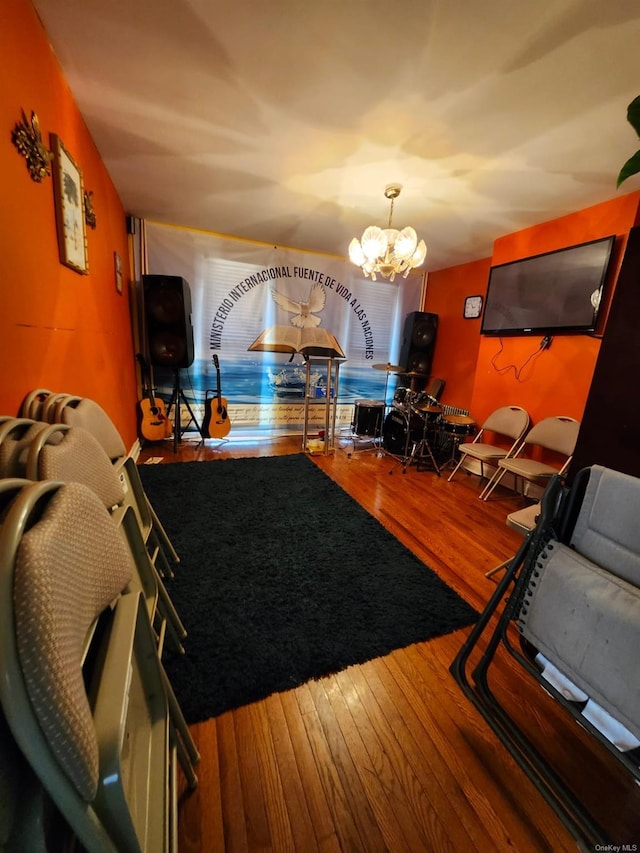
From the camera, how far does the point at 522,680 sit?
130cm

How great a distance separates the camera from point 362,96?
5.11 ft

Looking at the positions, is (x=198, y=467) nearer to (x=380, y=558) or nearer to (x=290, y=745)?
(x=380, y=558)

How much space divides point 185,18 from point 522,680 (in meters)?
2.92

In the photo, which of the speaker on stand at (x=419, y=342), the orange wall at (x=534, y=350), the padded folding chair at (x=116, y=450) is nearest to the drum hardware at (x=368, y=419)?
the speaker on stand at (x=419, y=342)

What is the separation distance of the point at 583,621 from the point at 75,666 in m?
1.18

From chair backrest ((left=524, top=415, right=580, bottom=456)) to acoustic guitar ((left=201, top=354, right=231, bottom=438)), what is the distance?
3.10 meters

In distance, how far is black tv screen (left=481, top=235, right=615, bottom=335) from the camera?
248 centimetres

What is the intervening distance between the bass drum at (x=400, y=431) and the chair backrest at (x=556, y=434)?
3.62 feet

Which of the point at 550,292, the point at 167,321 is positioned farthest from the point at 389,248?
the point at 167,321

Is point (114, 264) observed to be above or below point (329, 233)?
below

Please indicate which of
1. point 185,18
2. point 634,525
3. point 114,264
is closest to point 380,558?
point 634,525

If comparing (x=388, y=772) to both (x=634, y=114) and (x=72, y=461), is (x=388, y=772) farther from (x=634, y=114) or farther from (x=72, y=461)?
(x=634, y=114)

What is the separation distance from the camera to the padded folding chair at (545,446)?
8.22ft

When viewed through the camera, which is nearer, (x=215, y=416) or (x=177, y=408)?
(x=177, y=408)
